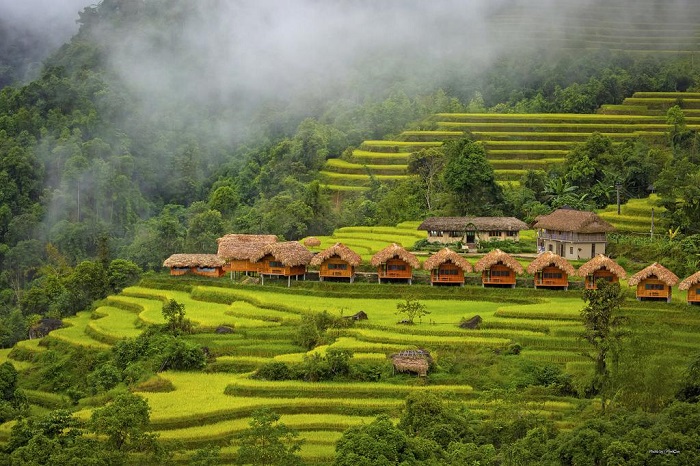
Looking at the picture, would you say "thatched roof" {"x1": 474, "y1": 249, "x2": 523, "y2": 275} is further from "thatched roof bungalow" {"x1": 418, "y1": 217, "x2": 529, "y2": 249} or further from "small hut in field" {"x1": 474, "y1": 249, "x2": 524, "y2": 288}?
"thatched roof bungalow" {"x1": 418, "y1": 217, "x2": 529, "y2": 249}

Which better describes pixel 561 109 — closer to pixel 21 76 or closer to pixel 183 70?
pixel 183 70

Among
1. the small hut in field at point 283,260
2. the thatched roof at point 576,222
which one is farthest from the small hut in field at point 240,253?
the thatched roof at point 576,222

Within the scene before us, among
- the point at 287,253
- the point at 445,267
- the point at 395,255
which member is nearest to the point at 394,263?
the point at 395,255

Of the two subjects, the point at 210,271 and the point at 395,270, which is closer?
the point at 395,270

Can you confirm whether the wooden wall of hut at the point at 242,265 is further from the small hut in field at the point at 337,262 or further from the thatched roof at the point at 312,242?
the thatched roof at the point at 312,242

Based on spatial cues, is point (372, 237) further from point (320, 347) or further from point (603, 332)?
point (603, 332)

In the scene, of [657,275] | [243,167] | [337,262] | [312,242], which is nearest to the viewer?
[657,275]
